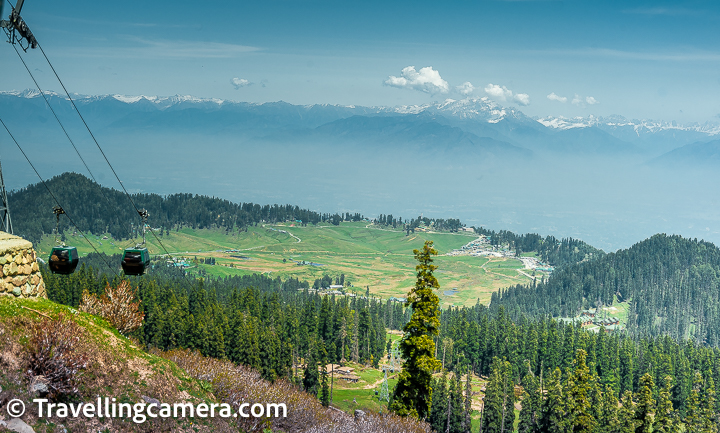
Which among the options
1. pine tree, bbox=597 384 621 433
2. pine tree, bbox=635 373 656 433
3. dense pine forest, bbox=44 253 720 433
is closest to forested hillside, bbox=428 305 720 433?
pine tree, bbox=597 384 621 433

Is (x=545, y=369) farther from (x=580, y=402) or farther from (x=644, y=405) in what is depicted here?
(x=644, y=405)

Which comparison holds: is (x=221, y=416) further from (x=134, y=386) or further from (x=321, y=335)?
(x=321, y=335)

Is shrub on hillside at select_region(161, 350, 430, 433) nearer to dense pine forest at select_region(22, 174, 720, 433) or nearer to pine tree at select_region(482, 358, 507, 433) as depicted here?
dense pine forest at select_region(22, 174, 720, 433)

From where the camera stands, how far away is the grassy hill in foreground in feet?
66.3

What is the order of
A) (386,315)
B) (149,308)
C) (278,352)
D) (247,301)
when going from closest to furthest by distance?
(278,352), (149,308), (247,301), (386,315)

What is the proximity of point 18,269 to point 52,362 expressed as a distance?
6644 mm

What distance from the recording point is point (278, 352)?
84812mm

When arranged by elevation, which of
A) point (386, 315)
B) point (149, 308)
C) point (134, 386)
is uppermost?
point (134, 386)

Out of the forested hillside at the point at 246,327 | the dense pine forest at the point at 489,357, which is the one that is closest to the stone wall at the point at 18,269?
the dense pine forest at the point at 489,357

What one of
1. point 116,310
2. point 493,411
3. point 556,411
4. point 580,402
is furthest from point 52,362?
point 493,411

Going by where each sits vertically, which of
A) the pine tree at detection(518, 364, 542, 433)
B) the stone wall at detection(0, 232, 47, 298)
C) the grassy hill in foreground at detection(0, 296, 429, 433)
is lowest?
the pine tree at detection(518, 364, 542, 433)

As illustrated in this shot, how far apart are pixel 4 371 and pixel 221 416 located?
10.6 meters

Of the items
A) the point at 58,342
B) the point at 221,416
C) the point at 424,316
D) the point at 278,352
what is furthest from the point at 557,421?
the point at 58,342

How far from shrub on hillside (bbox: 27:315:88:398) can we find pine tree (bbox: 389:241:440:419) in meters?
20.4
